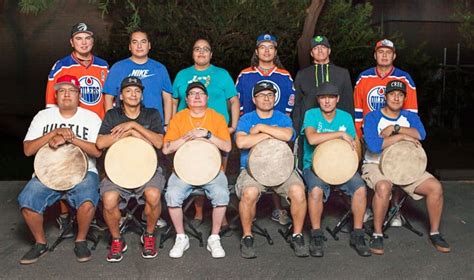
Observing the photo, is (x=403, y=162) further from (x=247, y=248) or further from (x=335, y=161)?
(x=247, y=248)

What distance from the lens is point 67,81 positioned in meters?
4.74

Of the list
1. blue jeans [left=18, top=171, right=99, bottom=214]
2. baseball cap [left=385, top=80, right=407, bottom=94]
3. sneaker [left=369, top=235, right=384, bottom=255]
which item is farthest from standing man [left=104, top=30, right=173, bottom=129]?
sneaker [left=369, top=235, right=384, bottom=255]

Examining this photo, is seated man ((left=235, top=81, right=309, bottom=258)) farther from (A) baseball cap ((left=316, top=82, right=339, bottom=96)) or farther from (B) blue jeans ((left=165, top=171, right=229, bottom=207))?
(A) baseball cap ((left=316, top=82, right=339, bottom=96))

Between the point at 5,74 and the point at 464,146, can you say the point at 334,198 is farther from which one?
the point at 5,74

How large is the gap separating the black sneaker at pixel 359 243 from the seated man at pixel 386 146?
0.08 meters

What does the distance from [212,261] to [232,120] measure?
4.37 feet

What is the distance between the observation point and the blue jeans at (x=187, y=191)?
4.71 metres

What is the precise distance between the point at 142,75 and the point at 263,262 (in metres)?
1.87

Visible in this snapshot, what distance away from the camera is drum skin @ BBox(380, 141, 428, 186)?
4.80 m

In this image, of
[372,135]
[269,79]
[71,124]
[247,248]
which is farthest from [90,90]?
[372,135]

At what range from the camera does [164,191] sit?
5.05 meters

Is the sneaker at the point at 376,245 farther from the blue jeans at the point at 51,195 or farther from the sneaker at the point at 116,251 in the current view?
the blue jeans at the point at 51,195

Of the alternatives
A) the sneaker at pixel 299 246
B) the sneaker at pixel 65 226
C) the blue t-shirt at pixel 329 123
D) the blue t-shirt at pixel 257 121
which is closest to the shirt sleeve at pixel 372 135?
the blue t-shirt at pixel 329 123

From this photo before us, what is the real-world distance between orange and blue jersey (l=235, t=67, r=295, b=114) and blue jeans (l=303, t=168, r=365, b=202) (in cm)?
79
